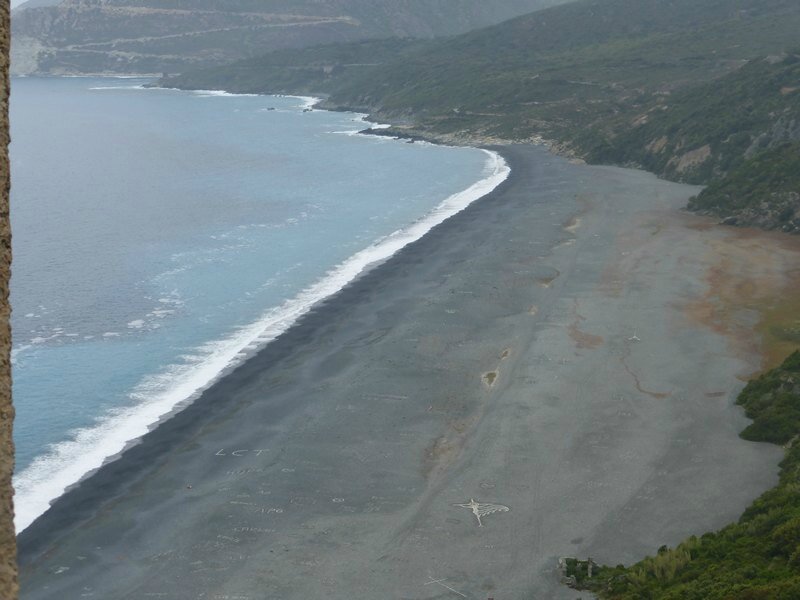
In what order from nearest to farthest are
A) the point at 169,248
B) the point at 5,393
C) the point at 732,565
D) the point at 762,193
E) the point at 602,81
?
the point at 5,393 → the point at 732,565 → the point at 762,193 → the point at 169,248 → the point at 602,81

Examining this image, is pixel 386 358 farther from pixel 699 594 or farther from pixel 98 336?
pixel 699 594

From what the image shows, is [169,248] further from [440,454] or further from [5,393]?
[5,393]

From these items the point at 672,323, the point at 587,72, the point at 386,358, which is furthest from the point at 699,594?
the point at 587,72

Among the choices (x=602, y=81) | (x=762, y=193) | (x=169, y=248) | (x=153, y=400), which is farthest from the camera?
(x=602, y=81)

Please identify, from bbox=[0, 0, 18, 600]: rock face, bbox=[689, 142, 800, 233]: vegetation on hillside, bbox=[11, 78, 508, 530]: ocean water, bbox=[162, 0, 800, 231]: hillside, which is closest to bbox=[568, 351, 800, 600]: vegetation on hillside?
bbox=[0, 0, 18, 600]: rock face

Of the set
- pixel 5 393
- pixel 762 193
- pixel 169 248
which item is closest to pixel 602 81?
pixel 762 193

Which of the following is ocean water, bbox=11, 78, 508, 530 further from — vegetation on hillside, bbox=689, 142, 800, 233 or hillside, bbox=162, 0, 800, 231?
vegetation on hillside, bbox=689, 142, 800, 233
